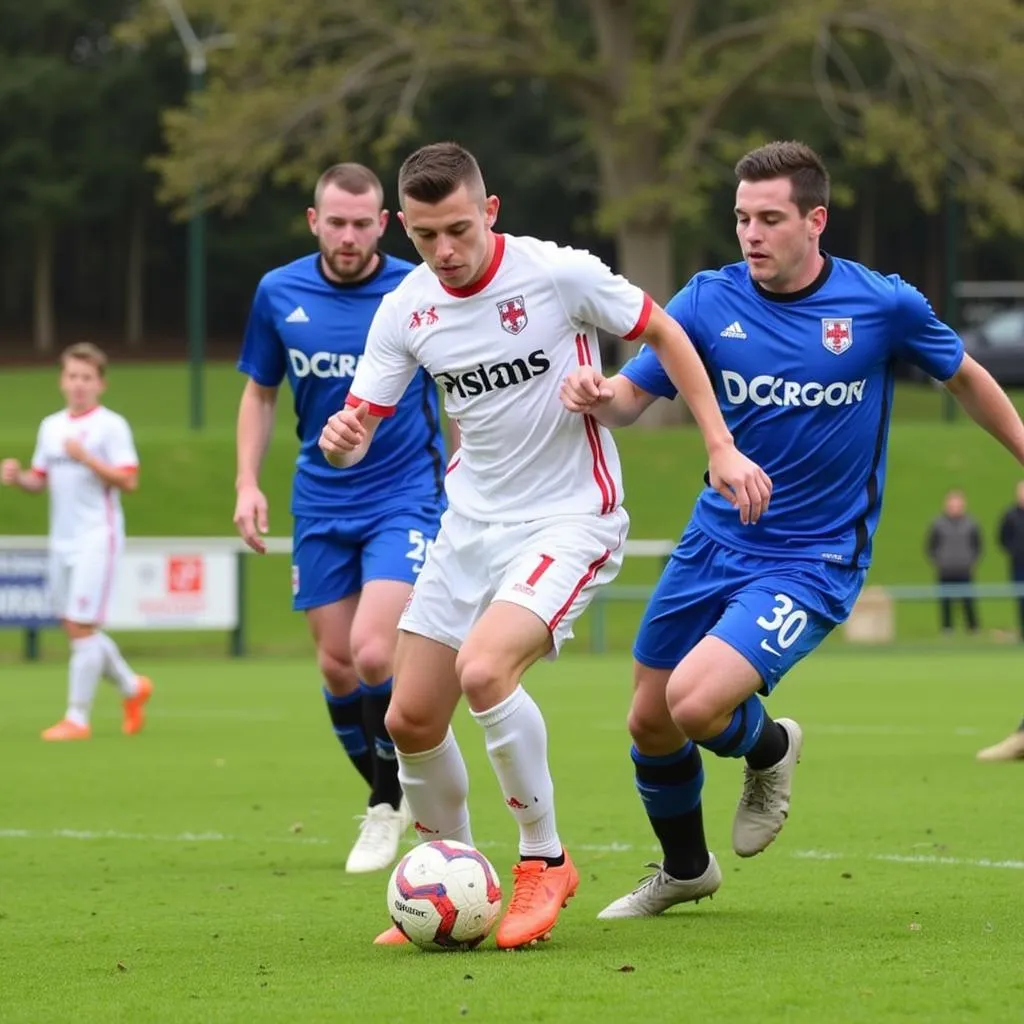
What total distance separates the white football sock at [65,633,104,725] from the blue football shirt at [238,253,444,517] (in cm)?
583

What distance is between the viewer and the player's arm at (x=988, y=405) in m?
6.52

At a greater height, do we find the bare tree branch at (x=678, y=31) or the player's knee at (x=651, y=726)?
the bare tree branch at (x=678, y=31)

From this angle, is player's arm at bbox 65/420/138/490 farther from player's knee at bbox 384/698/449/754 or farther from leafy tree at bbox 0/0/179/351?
leafy tree at bbox 0/0/179/351

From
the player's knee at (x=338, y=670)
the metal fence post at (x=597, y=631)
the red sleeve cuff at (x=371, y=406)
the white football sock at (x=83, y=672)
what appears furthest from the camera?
the metal fence post at (x=597, y=631)

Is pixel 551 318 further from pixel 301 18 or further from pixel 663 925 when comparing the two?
pixel 301 18

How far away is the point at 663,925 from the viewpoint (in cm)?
650

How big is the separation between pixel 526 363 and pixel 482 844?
10.2 feet

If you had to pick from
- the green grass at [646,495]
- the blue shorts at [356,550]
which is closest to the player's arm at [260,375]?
the blue shorts at [356,550]

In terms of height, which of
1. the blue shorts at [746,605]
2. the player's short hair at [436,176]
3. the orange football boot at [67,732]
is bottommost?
the orange football boot at [67,732]

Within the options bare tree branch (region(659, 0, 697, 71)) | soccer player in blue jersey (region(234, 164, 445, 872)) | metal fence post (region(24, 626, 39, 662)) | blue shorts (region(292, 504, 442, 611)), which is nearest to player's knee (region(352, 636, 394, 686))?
soccer player in blue jersey (region(234, 164, 445, 872))

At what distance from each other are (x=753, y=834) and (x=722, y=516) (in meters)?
0.99

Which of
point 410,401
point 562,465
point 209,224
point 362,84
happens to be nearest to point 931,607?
point 362,84

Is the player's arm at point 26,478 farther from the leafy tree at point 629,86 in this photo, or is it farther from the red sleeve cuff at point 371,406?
the leafy tree at point 629,86

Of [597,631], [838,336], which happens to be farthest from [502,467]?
[597,631]
